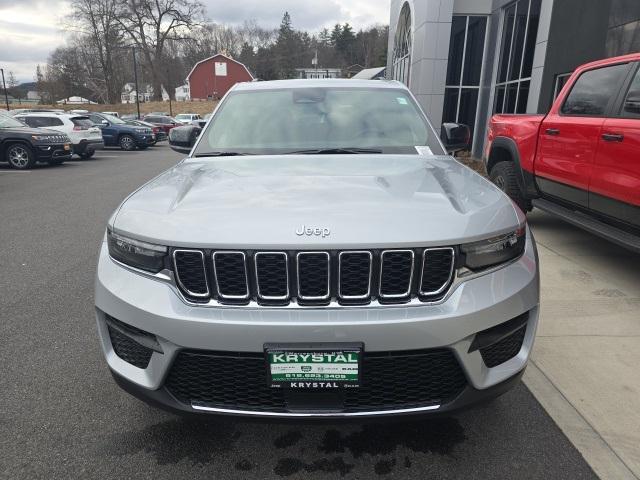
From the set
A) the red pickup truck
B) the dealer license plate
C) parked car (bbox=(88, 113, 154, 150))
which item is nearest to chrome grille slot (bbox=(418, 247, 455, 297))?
the dealer license plate

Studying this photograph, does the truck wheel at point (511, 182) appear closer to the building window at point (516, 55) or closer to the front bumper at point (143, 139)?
the building window at point (516, 55)

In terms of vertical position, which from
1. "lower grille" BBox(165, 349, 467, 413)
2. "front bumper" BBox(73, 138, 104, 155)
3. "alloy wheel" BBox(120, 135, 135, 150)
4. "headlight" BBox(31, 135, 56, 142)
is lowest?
"alloy wheel" BBox(120, 135, 135, 150)

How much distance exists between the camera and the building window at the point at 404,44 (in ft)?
69.0

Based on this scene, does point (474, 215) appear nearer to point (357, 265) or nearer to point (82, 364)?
point (357, 265)

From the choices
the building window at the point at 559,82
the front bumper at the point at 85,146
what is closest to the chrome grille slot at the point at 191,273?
the building window at the point at 559,82

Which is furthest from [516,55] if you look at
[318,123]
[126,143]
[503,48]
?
[126,143]

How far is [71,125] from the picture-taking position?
1655 centimetres

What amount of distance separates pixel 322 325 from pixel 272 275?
271 millimetres

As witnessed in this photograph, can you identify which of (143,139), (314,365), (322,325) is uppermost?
(322,325)

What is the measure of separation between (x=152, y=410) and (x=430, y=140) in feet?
7.77

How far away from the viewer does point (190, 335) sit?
71.3 inches

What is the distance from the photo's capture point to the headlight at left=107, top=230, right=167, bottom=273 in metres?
1.95

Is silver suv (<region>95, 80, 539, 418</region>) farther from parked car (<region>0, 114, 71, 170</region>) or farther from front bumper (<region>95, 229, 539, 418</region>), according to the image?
parked car (<region>0, 114, 71, 170</region>)

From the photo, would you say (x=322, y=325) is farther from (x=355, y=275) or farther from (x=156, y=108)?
(x=156, y=108)
